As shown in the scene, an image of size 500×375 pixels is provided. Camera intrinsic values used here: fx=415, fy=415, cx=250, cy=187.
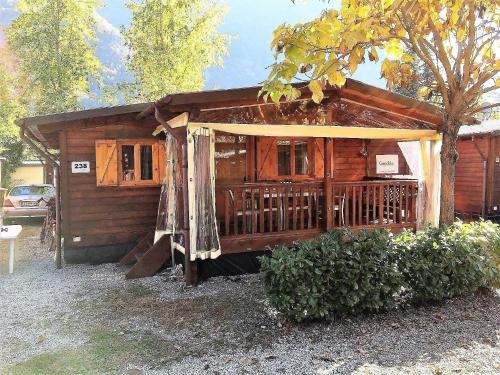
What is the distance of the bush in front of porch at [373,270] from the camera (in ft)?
15.1

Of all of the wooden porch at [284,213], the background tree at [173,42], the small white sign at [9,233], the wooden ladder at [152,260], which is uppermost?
the background tree at [173,42]

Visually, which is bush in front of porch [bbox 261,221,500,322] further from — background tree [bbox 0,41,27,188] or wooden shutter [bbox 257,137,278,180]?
background tree [bbox 0,41,27,188]

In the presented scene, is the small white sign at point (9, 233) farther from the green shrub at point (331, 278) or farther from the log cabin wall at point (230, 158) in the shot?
the green shrub at point (331, 278)

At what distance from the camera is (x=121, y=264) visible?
317 inches

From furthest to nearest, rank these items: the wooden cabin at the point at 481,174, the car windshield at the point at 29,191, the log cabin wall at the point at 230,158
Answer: the car windshield at the point at 29,191
the wooden cabin at the point at 481,174
the log cabin wall at the point at 230,158

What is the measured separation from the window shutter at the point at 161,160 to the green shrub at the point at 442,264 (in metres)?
5.08

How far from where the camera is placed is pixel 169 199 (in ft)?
25.0

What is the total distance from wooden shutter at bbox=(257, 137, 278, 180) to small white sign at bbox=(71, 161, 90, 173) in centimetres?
349

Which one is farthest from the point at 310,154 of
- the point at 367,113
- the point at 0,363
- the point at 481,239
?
the point at 0,363

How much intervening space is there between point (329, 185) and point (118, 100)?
689 inches

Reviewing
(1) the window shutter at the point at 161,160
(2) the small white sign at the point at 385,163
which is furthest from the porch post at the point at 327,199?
(2) the small white sign at the point at 385,163

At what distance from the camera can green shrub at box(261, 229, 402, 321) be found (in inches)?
180

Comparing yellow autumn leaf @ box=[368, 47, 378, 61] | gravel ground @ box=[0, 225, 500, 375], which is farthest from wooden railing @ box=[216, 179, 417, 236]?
yellow autumn leaf @ box=[368, 47, 378, 61]

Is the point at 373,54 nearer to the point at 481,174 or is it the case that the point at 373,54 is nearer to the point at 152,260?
the point at 152,260
